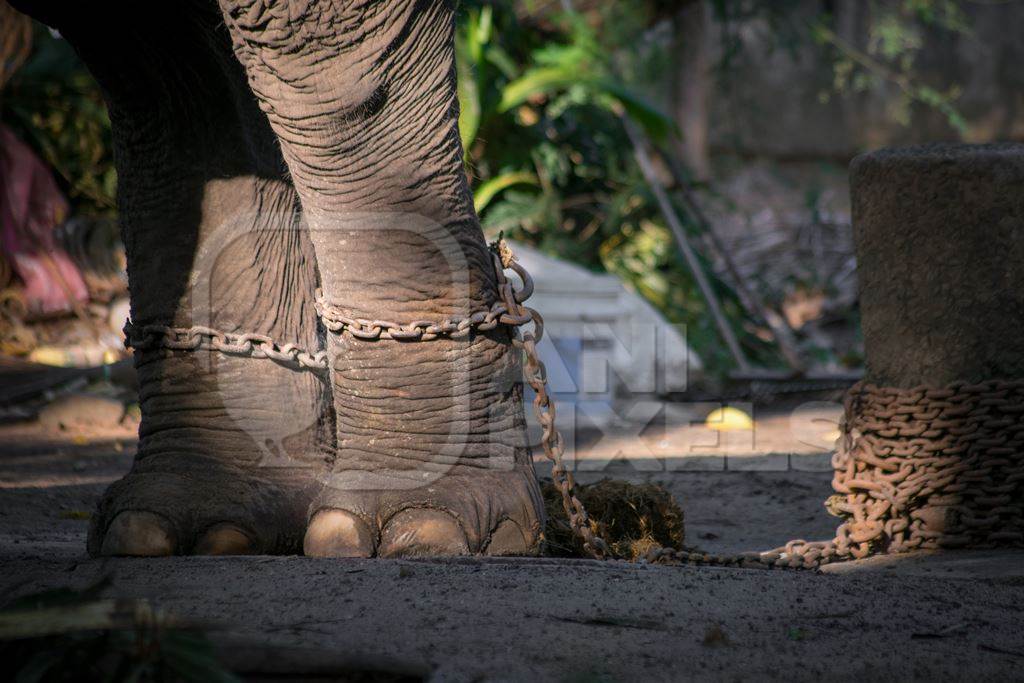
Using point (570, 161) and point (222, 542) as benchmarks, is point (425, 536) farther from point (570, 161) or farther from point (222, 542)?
point (570, 161)

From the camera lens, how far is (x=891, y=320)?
8.66 feet

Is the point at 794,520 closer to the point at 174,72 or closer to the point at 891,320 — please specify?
the point at 891,320

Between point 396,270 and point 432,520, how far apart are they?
17.0 inches

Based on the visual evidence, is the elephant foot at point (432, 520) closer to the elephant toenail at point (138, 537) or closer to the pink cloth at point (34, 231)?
the elephant toenail at point (138, 537)

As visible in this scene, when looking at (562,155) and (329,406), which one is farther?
(562,155)

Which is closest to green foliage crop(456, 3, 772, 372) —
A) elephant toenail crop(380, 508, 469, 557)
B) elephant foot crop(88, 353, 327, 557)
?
elephant foot crop(88, 353, 327, 557)

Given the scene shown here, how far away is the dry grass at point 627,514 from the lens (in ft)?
8.28

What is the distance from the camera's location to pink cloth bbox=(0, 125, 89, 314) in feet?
21.2

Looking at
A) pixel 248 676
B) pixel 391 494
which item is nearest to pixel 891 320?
pixel 391 494

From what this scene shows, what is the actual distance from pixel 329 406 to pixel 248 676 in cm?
143

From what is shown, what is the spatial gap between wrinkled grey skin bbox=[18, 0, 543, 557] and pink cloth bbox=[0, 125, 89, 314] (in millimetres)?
4200

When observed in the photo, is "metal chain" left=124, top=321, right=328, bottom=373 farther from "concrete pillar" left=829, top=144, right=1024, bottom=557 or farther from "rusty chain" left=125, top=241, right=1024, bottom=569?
"concrete pillar" left=829, top=144, right=1024, bottom=557

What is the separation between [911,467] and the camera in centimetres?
252

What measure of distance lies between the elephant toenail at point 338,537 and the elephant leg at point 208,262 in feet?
→ 0.61
